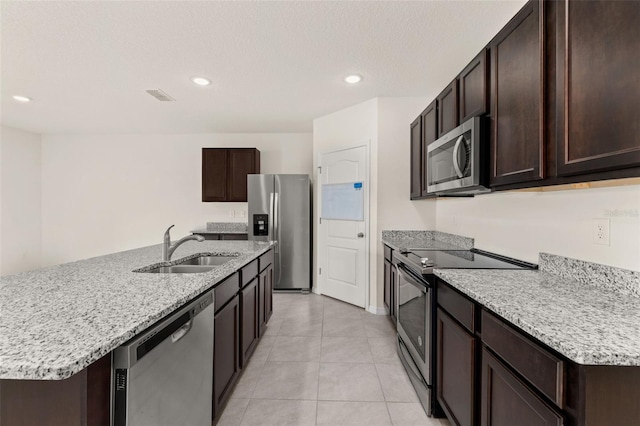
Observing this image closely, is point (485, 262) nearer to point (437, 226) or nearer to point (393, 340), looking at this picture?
point (393, 340)

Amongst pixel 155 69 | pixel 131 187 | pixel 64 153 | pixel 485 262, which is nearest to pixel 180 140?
pixel 131 187

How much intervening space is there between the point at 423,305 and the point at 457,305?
1.32 ft

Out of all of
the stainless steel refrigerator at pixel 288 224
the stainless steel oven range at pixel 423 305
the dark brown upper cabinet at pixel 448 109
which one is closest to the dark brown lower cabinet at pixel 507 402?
the stainless steel oven range at pixel 423 305

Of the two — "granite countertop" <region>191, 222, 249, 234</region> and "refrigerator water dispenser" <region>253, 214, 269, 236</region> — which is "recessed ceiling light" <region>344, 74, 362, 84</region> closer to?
"refrigerator water dispenser" <region>253, 214, 269, 236</region>

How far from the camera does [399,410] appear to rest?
1750 mm

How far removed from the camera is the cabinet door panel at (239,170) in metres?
4.62

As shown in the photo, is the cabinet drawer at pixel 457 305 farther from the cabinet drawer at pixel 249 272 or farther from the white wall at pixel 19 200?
the white wall at pixel 19 200

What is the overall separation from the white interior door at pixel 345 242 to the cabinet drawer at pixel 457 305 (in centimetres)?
184

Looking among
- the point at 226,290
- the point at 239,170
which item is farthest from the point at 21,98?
the point at 226,290

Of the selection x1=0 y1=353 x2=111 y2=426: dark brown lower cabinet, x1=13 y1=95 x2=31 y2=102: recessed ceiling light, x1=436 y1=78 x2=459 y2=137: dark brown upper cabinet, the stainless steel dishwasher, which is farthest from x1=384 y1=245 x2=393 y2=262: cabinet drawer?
x1=13 y1=95 x2=31 y2=102: recessed ceiling light

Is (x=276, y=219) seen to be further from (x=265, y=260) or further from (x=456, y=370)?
(x=456, y=370)

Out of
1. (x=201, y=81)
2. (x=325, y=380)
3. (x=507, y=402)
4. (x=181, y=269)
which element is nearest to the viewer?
(x=507, y=402)

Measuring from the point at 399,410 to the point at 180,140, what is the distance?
16.9 feet

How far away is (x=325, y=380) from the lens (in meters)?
2.05
